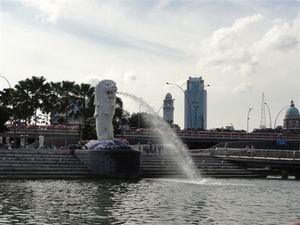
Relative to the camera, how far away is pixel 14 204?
25.4m

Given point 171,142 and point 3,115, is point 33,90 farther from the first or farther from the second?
point 171,142

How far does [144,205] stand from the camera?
2584cm

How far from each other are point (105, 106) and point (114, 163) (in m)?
5.38

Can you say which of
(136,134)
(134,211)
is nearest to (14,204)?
(134,211)

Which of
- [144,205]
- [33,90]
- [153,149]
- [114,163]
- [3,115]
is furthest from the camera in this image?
[3,115]

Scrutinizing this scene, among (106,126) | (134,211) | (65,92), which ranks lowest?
(134,211)

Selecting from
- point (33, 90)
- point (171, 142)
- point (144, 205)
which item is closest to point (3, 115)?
point (33, 90)

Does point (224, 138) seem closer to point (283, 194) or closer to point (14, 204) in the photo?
point (283, 194)

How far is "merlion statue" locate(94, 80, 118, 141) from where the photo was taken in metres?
48.1

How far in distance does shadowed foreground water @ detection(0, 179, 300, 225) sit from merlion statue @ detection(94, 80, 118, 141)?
42.0 feet

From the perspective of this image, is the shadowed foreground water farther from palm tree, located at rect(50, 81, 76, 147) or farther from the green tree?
the green tree

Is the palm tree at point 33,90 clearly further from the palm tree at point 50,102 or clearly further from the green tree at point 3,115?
the green tree at point 3,115

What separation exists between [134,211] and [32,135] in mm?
74085

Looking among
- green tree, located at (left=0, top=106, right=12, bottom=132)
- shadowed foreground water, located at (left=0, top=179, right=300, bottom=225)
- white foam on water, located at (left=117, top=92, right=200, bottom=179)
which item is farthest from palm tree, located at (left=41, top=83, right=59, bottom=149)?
shadowed foreground water, located at (left=0, top=179, right=300, bottom=225)
